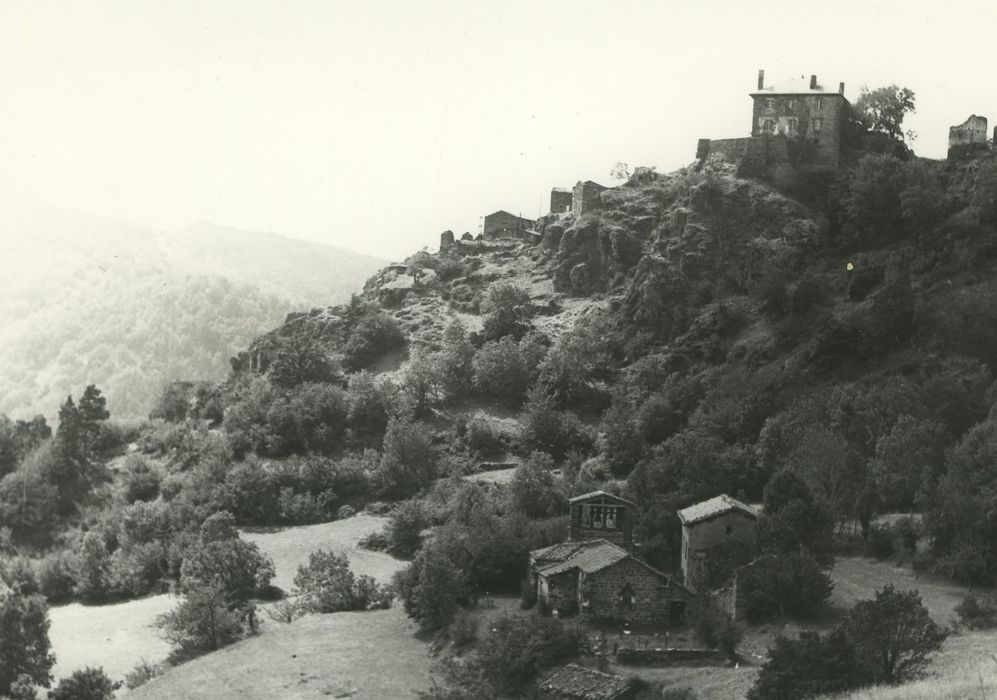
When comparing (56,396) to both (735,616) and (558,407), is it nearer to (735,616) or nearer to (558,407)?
(558,407)

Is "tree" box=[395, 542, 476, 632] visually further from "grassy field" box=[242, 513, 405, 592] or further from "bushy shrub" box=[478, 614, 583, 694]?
"grassy field" box=[242, 513, 405, 592]

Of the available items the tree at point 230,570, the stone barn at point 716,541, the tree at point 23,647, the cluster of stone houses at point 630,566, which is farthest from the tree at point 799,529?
the tree at point 23,647

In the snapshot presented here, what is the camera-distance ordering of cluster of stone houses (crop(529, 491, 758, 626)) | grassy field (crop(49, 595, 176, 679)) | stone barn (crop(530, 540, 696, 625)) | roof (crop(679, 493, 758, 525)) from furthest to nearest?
grassy field (crop(49, 595, 176, 679)), roof (crop(679, 493, 758, 525)), cluster of stone houses (crop(529, 491, 758, 626)), stone barn (crop(530, 540, 696, 625))

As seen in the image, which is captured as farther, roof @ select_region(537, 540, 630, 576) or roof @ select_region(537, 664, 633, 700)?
roof @ select_region(537, 540, 630, 576)

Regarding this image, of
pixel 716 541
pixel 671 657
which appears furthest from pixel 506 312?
pixel 671 657

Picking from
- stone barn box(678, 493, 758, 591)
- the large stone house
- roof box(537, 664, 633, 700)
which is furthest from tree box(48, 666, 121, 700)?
stone barn box(678, 493, 758, 591)

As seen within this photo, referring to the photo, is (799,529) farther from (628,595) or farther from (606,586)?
(606,586)

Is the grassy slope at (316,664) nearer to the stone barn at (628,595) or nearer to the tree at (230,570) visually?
the tree at (230,570)
